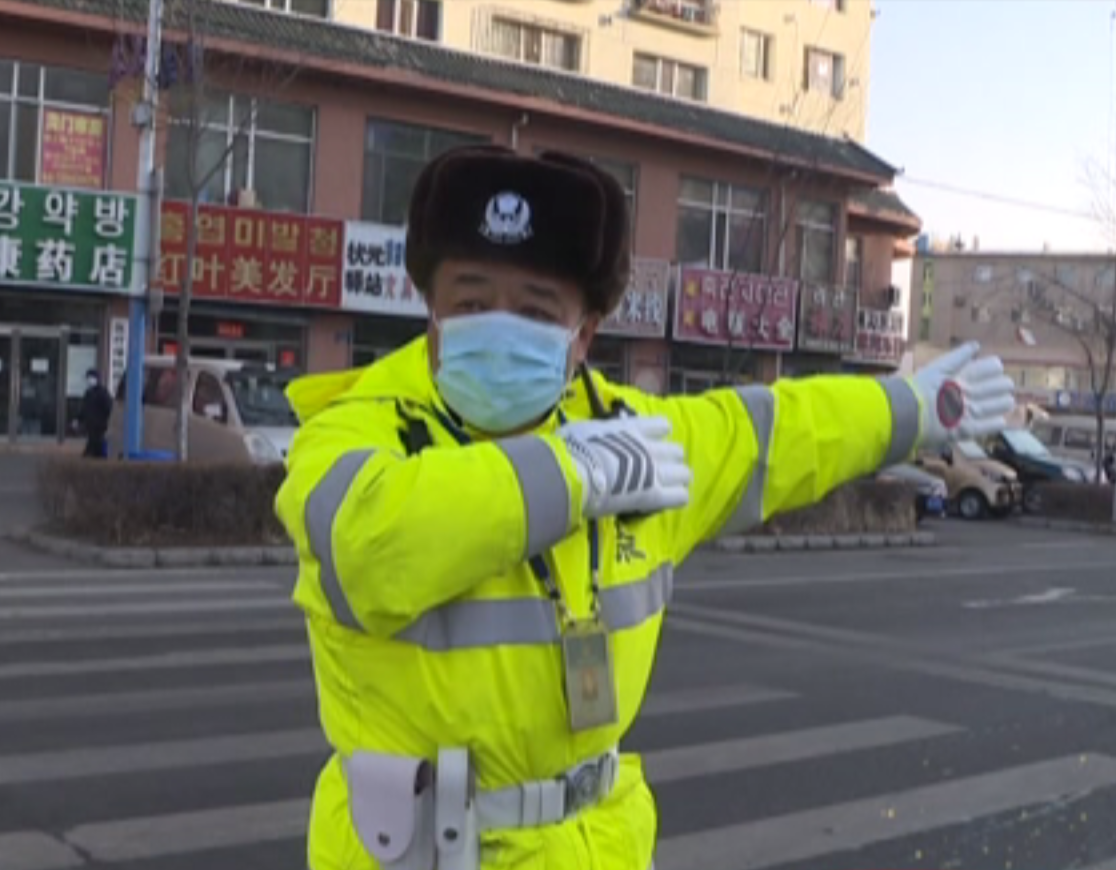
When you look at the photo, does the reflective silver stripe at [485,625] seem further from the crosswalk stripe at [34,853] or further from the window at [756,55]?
the window at [756,55]

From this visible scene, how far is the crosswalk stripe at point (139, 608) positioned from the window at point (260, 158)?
15.3 metres

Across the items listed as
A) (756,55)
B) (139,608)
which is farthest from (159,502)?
(756,55)

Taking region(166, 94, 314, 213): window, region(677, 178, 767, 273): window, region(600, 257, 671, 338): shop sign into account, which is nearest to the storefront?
region(166, 94, 314, 213): window

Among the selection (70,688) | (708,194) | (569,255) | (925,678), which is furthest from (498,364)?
(708,194)

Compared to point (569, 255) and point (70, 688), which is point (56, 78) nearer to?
point (70, 688)

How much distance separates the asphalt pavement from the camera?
20.7 ft

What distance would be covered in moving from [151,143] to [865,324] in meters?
23.3

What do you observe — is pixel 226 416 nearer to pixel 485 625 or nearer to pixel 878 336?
pixel 485 625

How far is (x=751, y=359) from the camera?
36.2 m

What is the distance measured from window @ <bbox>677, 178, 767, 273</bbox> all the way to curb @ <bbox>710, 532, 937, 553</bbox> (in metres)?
12.5

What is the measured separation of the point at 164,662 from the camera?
9.73 metres

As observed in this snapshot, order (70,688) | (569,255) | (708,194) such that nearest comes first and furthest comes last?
1. (569,255)
2. (70,688)
3. (708,194)

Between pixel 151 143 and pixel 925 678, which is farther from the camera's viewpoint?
pixel 151 143

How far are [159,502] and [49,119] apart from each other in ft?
41.2
